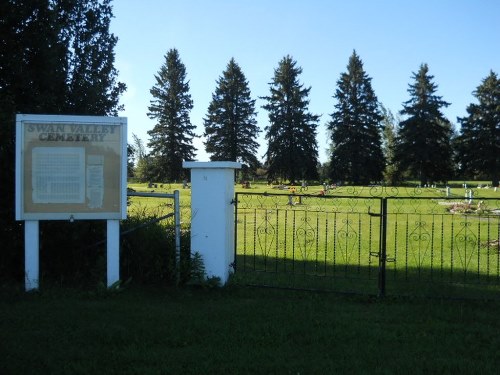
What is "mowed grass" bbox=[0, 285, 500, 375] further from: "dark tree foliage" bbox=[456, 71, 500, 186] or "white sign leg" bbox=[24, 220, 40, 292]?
"dark tree foliage" bbox=[456, 71, 500, 186]

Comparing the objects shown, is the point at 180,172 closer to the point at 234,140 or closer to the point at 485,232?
the point at 234,140

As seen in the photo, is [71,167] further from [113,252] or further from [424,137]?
[424,137]

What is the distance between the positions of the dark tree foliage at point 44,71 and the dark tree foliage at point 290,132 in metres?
57.1

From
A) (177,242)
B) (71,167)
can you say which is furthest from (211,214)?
(71,167)

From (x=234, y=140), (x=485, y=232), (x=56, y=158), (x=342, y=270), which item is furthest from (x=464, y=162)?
(x=56, y=158)

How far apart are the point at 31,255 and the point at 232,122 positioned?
62776mm

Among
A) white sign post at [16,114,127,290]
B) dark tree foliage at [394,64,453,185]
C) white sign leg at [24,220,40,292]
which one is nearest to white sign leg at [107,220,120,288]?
white sign post at [16,114,127,290]

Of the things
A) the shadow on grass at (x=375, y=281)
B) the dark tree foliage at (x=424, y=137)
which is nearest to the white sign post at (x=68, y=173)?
the shadow on grass at (x=375, y=281)

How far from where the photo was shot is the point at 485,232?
43.9 feet

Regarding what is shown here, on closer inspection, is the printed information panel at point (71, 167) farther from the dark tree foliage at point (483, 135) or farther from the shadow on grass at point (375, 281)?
the dark tree foliage at point (483, 135)

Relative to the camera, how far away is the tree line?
59094mm

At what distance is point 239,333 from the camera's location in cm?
480

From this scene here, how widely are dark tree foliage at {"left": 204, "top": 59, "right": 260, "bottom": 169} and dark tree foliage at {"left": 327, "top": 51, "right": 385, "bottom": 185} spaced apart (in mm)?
11347

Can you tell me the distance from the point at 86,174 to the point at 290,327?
130 inches
